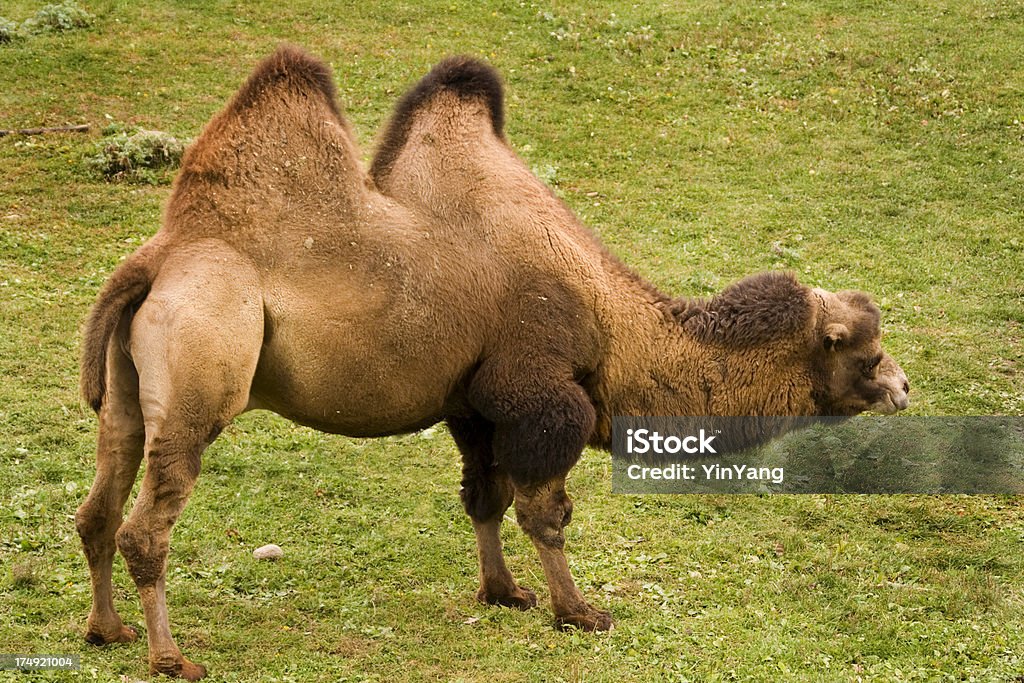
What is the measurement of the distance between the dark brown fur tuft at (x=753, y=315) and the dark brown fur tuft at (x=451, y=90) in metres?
1.75

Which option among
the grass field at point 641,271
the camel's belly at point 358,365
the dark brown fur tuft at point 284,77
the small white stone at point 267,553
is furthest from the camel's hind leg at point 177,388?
the small white stone at point 267,553

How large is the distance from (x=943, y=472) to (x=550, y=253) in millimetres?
4273

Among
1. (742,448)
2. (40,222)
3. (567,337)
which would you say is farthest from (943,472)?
(40,222)

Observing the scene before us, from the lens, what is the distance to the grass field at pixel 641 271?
293 inches

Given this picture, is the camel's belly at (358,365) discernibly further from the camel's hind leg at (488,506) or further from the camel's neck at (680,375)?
the camel's neck at (680,375)

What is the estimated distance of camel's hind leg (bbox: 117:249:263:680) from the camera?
21.1ft

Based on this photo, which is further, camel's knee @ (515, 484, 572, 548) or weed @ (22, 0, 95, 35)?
weed @ (22, 0, 95, 35)

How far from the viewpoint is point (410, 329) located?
710 cm

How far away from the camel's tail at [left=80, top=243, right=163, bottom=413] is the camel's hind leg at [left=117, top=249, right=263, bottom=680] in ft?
0.38

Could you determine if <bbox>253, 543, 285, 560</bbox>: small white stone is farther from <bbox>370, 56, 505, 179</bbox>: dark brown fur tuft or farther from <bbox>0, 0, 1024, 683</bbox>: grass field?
<bbox>370, 56, 505, 179</bbox>: dark brown fur tuft

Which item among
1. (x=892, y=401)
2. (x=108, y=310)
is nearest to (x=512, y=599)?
(x=892, y=401)

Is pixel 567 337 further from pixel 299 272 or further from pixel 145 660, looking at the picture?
pixel 145 660

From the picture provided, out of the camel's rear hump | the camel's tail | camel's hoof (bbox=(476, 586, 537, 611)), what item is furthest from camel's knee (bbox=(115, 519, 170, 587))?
camel's hoof (bbox=(476, 586, 537, 611))

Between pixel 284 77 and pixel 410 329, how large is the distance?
66.1 inches
